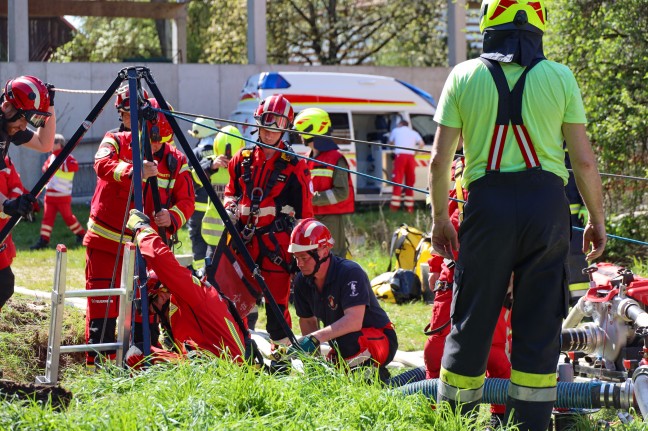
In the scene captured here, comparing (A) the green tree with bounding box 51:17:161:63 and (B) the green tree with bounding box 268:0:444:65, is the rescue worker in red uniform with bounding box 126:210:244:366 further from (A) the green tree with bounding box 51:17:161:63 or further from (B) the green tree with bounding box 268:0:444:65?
(A) the green tree with bounding box 51:17:161:63

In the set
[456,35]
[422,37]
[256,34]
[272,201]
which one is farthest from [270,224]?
[422,37]

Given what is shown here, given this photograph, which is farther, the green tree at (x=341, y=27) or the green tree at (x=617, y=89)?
the green tree at (x=341, y=27)

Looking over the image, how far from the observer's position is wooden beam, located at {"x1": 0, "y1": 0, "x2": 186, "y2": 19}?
2362 centimetres

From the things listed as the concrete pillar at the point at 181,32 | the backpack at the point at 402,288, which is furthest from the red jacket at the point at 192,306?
the concrete pillar at the point at 181,32

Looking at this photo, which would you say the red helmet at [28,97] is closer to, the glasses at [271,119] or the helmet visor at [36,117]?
the helmet visor at [36,117]

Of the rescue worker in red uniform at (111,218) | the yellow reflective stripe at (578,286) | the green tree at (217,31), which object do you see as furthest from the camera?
the green tree at (217,31)

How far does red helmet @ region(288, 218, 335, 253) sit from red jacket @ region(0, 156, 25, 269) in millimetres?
1699

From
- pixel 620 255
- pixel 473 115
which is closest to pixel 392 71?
pixel 620 255

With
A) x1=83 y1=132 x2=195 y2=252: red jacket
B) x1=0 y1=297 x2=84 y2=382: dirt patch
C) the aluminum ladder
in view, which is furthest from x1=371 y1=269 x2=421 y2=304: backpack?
the aluminum ladder

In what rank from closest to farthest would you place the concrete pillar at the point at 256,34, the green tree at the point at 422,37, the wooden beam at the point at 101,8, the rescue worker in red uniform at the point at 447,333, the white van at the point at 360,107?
the rescue worker in red uniform at the point at 447,333 → the white van at the point at 360,107 → the concrete pillar at the point at 256,34 → the wooden beam at the point at 101,8 → the green tree at the point at 422,37

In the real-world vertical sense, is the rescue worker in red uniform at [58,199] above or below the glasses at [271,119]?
below

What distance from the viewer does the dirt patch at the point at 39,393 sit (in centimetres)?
405

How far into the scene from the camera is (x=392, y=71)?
22.8 m

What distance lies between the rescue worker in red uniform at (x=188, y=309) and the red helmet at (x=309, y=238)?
69 centimetres
